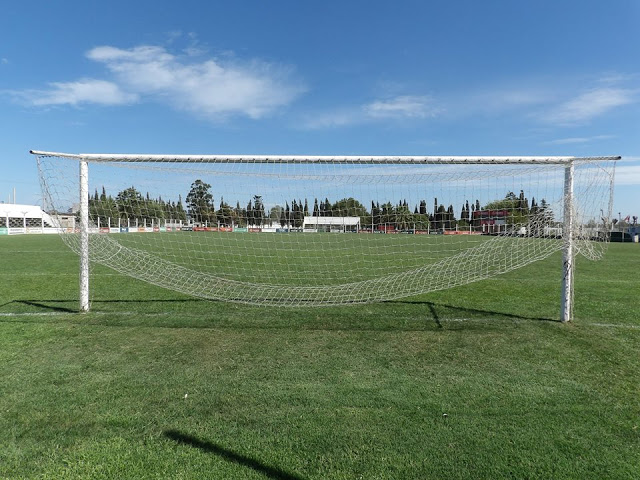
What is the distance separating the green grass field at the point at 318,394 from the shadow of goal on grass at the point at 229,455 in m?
0.01

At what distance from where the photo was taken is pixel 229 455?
8.66 feet

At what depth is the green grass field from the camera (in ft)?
8.48

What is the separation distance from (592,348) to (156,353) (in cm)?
526

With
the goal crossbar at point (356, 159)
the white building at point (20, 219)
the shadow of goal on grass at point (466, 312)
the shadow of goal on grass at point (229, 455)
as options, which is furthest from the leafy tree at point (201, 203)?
the white building at point (20, 219)

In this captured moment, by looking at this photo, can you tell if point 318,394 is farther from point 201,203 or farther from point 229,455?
point 201,203

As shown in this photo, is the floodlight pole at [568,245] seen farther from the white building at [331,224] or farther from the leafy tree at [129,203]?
the leafy tree at [129,203]

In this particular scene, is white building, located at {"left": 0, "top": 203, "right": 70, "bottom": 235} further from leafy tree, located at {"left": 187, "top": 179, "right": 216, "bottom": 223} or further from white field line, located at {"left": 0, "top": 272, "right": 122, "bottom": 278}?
leafy tree, located at {"left": 187, "top": 179, "right": 216, "bottom": 223}

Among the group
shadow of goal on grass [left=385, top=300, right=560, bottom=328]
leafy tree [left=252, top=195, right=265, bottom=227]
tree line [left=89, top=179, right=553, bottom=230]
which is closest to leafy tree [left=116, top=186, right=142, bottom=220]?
tree line [left=89, top=179, right=553, bottom=230]

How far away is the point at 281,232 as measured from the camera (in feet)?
34.1

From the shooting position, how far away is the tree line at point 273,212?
7.75 metres

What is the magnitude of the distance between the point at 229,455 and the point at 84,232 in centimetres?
513

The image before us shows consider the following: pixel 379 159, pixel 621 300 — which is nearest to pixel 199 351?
pixel 379 159

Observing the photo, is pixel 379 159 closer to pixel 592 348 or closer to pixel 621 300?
pixel 592 348

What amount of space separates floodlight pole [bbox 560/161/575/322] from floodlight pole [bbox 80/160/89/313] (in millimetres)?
7452
